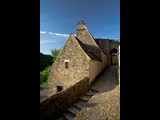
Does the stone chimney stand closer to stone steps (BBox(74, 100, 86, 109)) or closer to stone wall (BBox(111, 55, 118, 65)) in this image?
stone steps (BBox(74, 100, 86, 109))

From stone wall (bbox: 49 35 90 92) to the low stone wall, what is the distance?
1769 millimetres

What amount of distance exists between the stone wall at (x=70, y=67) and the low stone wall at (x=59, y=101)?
1769 millimetres

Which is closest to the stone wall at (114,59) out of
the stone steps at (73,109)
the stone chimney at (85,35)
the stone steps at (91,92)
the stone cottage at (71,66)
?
the stone chimney at (85,35)

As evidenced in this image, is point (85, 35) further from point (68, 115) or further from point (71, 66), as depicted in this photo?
point (68, 115)

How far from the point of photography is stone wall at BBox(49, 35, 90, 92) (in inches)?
586

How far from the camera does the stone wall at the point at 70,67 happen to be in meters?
14.9

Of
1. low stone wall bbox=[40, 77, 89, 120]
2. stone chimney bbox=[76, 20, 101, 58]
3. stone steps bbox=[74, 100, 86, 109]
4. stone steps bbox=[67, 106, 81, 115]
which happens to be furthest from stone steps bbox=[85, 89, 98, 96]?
stone chimney bbox=[76, 20, 101, 58]

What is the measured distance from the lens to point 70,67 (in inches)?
615

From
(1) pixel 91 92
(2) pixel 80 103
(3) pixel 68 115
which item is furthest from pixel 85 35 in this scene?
(3) pixel 68 115

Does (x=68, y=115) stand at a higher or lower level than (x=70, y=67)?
lower

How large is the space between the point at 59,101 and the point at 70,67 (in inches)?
238
